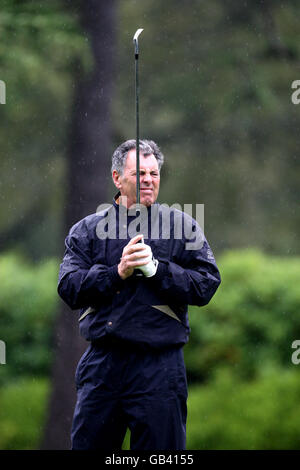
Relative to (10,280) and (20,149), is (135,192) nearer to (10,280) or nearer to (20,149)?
(10,280)

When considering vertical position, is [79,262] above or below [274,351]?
above

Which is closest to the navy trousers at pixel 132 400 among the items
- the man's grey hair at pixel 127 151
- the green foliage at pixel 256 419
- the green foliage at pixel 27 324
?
the man's grey hair at pixel 127 151

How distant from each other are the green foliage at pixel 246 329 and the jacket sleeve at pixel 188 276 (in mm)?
2706

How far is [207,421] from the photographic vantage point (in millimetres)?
6422

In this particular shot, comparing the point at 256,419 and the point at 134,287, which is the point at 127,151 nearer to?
the point at 134,287

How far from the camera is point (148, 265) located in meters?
3.66

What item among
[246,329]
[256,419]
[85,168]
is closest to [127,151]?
[85,168]

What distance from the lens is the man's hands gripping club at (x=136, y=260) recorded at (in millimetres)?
3643

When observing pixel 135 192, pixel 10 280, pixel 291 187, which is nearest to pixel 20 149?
pixel 10 280

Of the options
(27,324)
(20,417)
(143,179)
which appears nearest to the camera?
(143,179)

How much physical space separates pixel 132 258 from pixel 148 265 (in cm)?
8

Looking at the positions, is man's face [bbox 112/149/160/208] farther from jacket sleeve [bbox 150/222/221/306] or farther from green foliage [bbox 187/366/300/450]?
green foliage [bbox 187/366/300/450]

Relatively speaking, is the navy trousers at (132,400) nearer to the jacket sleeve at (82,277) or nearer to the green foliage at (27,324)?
Result: the jacket sleeve at (82,277)
